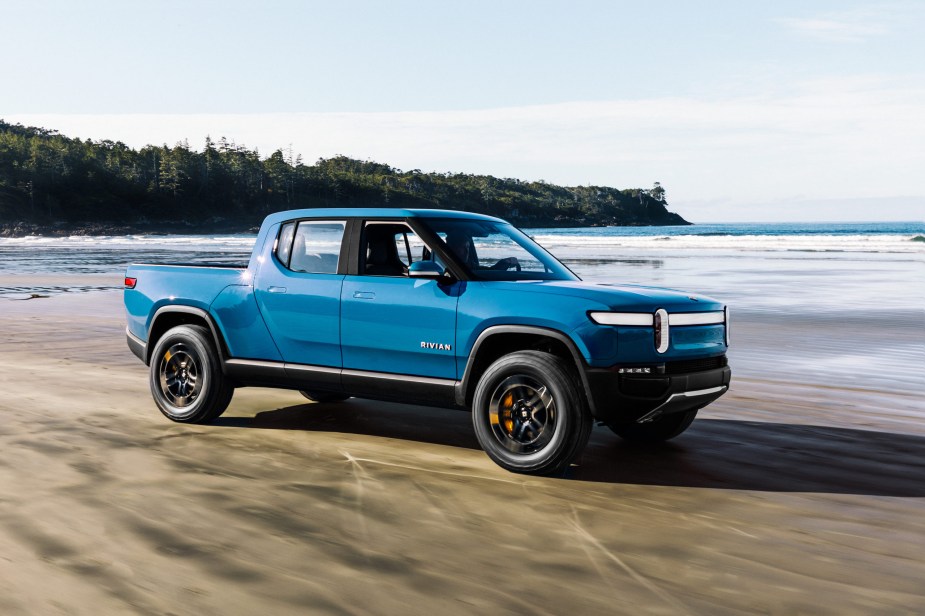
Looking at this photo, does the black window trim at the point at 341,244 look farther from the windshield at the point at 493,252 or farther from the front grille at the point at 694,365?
the front grille at the point at 694,365

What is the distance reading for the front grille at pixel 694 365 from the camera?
5941mm

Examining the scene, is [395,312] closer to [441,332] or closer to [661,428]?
[441,332]

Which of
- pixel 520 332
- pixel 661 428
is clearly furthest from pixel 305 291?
pixel 661 428

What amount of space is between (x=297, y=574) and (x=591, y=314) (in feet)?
8.21

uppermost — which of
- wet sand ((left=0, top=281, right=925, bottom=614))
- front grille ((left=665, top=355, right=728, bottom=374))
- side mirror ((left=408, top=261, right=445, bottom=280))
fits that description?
side mirror ((left=408, top=261, right=445, bottom=280))

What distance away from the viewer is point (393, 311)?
21.7ft

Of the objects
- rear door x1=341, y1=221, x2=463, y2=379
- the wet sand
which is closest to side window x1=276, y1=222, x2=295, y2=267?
rear door x1=341, y1=221, x2=463, y2=379

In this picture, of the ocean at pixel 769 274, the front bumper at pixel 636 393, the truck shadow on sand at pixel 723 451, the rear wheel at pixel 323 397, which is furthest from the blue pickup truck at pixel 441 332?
the ocean at pixel 769 274

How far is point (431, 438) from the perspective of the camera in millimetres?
A: 7242

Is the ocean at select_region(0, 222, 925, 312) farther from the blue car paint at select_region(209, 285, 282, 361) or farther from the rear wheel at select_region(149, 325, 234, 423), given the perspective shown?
the blue car paint at select_region(209, 285, 282, 361)

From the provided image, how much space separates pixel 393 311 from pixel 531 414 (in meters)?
1.25

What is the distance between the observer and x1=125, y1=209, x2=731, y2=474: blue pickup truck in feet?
19.2

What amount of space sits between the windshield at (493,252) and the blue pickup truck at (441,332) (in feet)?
0.05

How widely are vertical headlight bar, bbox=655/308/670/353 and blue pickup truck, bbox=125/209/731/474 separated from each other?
0.03ft
